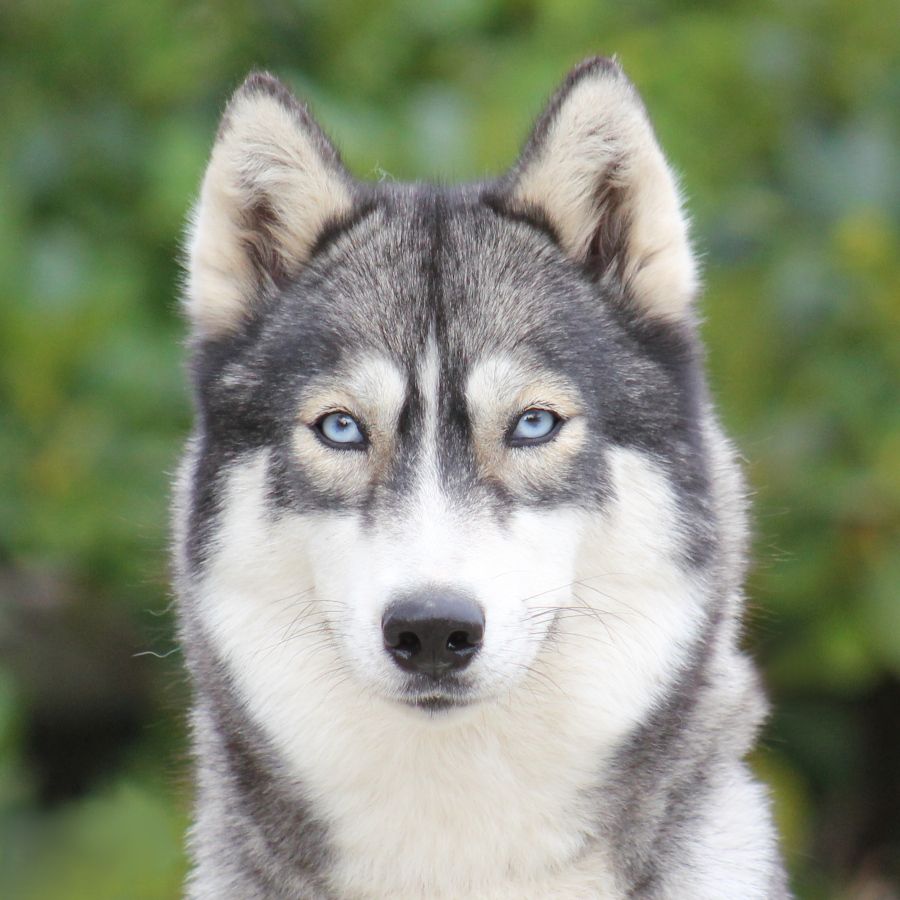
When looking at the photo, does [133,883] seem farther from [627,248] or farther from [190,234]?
[627,248]

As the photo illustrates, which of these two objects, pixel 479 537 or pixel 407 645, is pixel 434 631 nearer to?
pixel 407 645

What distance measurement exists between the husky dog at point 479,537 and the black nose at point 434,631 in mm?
34

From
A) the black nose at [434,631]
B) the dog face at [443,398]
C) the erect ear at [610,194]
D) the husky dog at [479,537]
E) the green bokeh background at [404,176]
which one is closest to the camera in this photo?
the black nose at [434,631]

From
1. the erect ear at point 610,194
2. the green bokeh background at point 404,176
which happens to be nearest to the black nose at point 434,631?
the erect ear at point 610,194

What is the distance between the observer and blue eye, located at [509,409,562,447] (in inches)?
130

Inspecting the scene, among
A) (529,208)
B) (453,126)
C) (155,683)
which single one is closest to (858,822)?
(155,683)

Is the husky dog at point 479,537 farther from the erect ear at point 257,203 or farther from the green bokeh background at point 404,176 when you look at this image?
the green bokeh background at point 404,176

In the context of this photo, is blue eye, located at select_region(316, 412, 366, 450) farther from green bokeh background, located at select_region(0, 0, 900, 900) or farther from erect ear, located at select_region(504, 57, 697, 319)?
green bokeh background, located at select_region(0, 0, 900, 900)

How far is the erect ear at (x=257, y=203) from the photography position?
351 centimetres

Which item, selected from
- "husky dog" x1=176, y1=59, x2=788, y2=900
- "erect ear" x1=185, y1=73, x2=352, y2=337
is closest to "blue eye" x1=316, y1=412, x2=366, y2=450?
"husky dog" x1=176, y1=59, x2=788, y2=900

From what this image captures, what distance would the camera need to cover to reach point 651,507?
11.1 ft

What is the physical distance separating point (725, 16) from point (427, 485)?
3577mm

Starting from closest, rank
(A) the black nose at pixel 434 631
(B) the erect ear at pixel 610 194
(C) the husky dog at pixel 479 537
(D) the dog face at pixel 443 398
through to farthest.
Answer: (A) the black nose at pixel 434 631, (D) the dog face at pixel 443 398, (C) the husky dog at pixel 479 537, (B) the erect ear at pixel 610 194

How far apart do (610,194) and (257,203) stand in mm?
900
